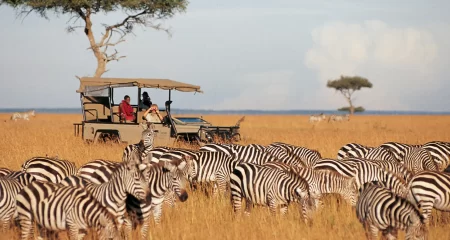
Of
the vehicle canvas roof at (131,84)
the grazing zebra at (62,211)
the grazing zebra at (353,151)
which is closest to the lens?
the grazing zebra at (62,211)

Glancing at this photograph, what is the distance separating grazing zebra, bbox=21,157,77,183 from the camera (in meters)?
11.6

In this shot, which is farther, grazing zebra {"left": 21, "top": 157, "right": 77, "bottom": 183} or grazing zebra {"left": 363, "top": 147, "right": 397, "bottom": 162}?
grazing zebra {"left": 363, "top": 147, "right": 397, "bottom": 162}

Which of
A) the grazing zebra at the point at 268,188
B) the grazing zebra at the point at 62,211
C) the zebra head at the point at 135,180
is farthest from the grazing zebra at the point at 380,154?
the grazing zebra at the point at 62,211

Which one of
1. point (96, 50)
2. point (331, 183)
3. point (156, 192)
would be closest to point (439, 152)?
point (331, 183)

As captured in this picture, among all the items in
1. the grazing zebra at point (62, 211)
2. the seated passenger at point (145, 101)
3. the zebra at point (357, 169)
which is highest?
the seated passenger at point (145, 101)

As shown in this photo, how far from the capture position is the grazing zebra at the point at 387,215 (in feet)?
28.4

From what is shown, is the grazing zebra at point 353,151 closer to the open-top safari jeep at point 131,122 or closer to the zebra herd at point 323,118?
the open-top safari jeep at point 131,122

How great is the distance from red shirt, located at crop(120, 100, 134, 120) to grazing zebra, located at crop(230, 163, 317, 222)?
10808 mm

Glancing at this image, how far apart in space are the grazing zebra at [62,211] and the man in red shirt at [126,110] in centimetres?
1294

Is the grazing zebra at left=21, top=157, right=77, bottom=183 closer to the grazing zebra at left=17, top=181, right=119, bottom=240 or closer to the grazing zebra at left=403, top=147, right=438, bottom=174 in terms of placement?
the grazing zebra at left=17, top=181, right=119, bottom=240

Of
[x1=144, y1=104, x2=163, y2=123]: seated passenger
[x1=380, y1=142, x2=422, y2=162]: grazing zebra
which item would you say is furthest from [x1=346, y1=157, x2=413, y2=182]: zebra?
[x1=144, y1=104, x2=163, y2=123]: seated passenger

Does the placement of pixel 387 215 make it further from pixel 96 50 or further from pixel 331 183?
pixel 96 50

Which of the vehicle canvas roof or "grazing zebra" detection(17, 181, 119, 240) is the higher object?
the vehicle canvas roof

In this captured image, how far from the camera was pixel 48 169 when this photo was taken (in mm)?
11695
